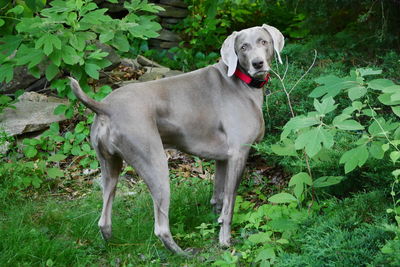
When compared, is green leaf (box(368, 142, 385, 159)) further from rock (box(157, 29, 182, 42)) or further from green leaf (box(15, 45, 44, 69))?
rock (box(157, 29, 182, 42))

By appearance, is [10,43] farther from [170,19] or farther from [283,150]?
[170,19]

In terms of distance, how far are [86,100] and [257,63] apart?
3.79 feet

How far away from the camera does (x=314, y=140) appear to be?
9.61 ft

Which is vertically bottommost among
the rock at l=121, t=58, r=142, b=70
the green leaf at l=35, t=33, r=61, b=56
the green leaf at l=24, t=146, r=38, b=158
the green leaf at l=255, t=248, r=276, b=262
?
the rock at l=121, t=58, r=142, b=70

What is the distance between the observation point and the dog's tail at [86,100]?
360cm

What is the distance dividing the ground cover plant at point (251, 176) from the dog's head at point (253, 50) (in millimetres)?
258

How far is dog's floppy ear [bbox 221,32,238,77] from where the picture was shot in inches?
160

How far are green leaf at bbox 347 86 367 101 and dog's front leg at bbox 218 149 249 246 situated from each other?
112cm

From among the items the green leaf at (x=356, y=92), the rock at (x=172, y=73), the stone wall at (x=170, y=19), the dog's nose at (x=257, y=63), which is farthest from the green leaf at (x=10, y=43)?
the stone wall at (x=170, y=19)

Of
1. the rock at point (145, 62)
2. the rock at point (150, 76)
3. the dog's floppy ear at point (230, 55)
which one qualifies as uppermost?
the dog's floppy ear at point (230, 55)

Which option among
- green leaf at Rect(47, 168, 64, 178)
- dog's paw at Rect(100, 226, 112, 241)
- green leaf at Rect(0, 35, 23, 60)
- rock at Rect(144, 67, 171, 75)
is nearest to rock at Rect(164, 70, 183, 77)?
rock at Rect(144, 67, 171, 75)

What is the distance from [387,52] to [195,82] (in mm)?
2526

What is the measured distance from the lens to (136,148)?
373 cm

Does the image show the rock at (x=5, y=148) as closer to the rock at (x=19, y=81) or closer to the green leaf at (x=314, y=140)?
the rock at (x=19, y=81)
